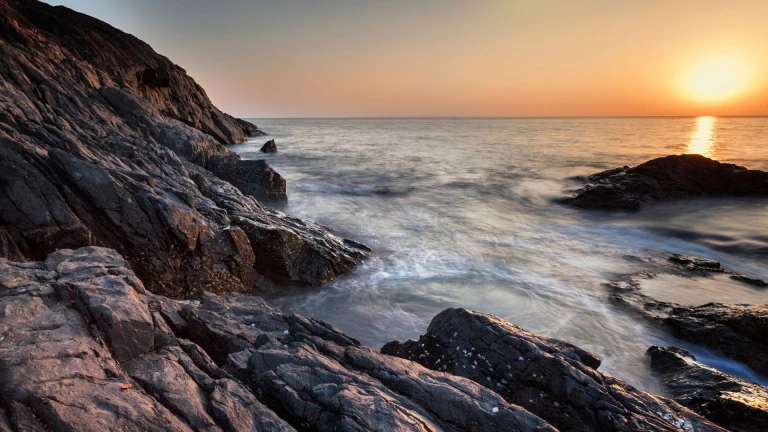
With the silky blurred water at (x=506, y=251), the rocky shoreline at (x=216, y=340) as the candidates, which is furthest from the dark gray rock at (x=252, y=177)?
the rocky shoreline at (x=216, y=340)

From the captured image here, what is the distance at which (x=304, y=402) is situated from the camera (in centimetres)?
348

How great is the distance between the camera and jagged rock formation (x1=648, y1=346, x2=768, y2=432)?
4.70m

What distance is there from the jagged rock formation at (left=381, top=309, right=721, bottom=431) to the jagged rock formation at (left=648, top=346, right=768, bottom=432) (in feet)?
2.15

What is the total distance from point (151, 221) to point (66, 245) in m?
1.30

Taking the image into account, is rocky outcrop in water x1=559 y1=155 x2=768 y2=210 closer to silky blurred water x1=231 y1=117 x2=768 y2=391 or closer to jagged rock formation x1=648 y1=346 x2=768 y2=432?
silky blurred water x1=231 y1=117 x2=768 y2=391

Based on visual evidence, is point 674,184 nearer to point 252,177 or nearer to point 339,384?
point 252,177

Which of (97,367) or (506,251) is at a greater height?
(97,367)

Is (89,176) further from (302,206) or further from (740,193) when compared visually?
(740,193)

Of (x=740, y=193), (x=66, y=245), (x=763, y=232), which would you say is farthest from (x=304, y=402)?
(x=740, y=193)

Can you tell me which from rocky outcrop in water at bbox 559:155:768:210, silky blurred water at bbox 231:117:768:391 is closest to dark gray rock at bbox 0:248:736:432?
silky blurred water at bbox 231:117:768:391

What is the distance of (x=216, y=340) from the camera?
4477 millimetres

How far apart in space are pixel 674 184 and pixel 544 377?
1993cm

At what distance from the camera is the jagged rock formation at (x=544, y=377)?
13.8ft

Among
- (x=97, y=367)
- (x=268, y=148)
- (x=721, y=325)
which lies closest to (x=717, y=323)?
(x=721, y=325)
